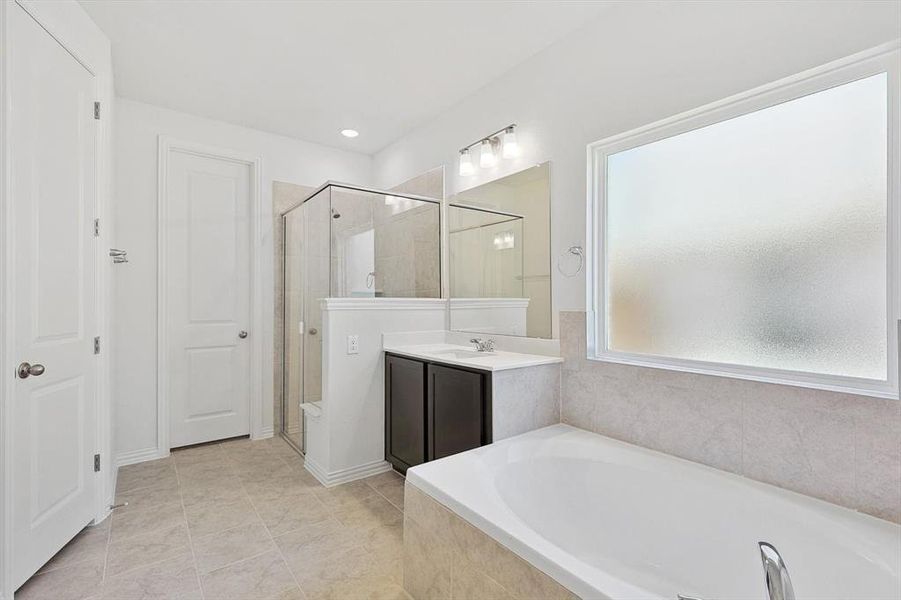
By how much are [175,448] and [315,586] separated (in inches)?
87.0

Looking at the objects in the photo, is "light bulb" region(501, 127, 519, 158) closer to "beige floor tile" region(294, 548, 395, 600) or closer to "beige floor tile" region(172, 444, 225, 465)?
"beige floor tile" region(294, 548, 395, 600)

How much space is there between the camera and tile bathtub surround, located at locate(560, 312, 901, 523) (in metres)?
1.33

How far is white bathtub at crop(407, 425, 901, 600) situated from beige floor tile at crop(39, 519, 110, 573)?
5.28 feet

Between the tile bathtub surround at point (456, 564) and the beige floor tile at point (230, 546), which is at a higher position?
the tile bathtub surround at point (456, 564)

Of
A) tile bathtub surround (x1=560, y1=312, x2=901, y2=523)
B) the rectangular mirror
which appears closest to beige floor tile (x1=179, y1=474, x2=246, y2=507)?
the rectangular mirror

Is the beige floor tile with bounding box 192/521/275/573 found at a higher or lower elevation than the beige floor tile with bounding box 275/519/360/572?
lower

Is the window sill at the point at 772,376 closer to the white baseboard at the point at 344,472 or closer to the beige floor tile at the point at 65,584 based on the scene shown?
the white baseboard at the point at 344,472

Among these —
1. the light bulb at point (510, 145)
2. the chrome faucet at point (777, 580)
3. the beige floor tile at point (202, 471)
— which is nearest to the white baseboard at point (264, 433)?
the beige floor tile at point (202, 471)

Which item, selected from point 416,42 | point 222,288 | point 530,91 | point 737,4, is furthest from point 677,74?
point 222,288

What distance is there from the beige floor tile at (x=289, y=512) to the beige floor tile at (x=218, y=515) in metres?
0.06

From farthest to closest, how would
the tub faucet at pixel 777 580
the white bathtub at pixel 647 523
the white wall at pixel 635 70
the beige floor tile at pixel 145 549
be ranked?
the beige floor tile at pixel 145 549 < the white wall at pixel 635 70 < the white bathtub at pixel 647 523 < the tub faucet at pixel 777 580

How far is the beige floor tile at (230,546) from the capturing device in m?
1.89

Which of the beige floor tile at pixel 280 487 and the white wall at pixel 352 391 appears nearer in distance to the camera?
the beige floor tile at pixel 280 487

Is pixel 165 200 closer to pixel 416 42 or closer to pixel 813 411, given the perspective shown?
pixel 416 42
